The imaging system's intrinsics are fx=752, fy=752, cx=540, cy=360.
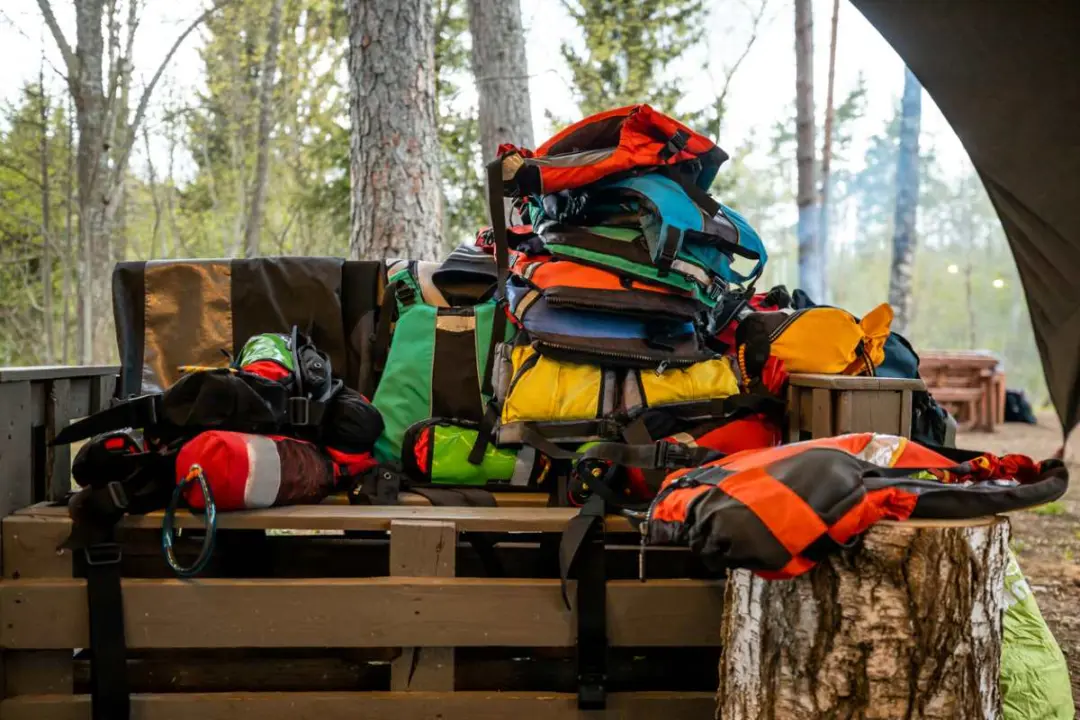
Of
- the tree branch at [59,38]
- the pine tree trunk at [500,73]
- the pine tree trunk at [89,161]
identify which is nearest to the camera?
the pine tree trunk at [500,73]

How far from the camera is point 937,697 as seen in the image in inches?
53.7

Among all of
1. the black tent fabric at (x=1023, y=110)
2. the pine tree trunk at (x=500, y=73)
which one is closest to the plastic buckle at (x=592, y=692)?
the black tent fabric at (x=1023, y=110)

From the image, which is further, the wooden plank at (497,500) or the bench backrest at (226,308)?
the bench backrest at (226,308)

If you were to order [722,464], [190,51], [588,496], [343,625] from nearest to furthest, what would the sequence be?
[722,464] → [343,625] → [588,496] → [190,51]

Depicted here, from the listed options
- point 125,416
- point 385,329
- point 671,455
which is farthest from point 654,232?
point 125,416

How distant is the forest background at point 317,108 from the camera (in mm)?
4039

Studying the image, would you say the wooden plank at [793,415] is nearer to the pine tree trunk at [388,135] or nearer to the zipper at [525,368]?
the zipper at [525,368]

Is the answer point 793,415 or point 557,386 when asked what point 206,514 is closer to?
point 557,386

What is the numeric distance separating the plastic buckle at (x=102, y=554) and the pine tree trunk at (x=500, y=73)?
13.4ft

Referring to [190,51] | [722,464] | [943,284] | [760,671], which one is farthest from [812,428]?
[943,284]

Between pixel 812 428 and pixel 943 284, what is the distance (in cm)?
4160

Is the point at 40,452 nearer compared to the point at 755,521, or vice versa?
the point at 755,521

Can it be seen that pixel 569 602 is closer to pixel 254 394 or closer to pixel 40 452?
pixel 254 394

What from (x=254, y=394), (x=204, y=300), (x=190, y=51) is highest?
(x=190, y=51)
